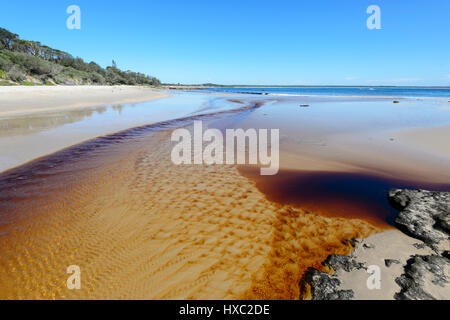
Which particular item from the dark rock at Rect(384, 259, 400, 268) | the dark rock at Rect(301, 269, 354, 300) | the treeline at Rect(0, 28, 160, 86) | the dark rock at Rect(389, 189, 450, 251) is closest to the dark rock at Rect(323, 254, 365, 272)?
the dark rock at Rect(301, 269, 354, 300)

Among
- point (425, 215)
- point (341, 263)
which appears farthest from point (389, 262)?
point (425, 215)

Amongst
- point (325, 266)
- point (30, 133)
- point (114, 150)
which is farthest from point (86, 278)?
point (30, 133)

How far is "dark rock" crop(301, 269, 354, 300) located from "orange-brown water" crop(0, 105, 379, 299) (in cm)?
19

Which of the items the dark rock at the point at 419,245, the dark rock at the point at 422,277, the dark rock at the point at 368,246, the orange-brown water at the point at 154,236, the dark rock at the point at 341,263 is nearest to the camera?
the dark rock at the point at 422,277

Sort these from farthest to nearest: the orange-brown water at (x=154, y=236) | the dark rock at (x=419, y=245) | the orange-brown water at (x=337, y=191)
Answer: the orange-brown water at (x=337, y=191)
the dark rock at (x=419, y=245)
the orange-brown water at (x=154, y=236)

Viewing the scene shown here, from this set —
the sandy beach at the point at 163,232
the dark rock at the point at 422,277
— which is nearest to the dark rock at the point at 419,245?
the dark rock at the point at 422,277

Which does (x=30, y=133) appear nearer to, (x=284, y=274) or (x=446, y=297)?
(x=284, y=274)

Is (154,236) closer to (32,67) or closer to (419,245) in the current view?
(419,245)

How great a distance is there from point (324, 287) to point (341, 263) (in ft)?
2.11

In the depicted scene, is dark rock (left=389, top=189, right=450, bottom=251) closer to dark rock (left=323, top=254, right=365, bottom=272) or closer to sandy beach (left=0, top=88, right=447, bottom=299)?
sandy beach (left=0, top=88, right=447, bottom=299)

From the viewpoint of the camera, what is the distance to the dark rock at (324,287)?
2891 millimetres

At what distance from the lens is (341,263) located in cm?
342

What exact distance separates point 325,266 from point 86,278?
375 centimetres

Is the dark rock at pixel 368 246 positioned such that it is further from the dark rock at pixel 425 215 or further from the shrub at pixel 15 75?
the shrub at pixel 15 75
